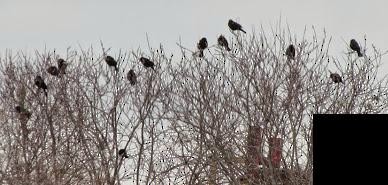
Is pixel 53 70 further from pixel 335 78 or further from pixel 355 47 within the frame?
pixel 355 47

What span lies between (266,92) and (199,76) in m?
2.51

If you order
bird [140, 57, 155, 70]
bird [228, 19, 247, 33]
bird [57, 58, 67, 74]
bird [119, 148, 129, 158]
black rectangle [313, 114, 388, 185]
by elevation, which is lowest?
black rectangle [313, 114, 388, 185]

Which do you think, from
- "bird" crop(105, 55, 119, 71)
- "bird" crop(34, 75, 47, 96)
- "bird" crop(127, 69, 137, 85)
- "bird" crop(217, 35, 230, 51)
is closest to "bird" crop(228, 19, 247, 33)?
"bird" crop(217, 35, 230, 51)

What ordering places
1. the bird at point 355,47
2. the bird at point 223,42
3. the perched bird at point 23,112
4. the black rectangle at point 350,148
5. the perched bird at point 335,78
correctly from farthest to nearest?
the perched bird at point 23,112, the bird at point 223,42, the bird at point 355,47, the perched bird at point 335,78, the black rectangle at point 350,148

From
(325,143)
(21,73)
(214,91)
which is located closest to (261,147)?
(214,91)

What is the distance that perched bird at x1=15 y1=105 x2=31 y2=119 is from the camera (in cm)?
1816

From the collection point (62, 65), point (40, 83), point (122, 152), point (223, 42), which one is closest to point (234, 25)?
point (223, 42)

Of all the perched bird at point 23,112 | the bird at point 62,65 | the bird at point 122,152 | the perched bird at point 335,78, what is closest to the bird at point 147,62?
the bird at point 62,65

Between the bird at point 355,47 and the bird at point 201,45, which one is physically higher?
the bird at point 201,45

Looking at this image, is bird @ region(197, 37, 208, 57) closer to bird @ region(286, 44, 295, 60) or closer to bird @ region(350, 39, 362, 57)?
bird @ region(286, 44, 295, 60)

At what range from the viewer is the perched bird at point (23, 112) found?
18156mm

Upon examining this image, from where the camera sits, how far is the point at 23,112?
18.4 metres

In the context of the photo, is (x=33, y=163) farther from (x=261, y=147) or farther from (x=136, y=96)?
(x=261, y=147)

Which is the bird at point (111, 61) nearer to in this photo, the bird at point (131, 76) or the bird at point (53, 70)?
the bird at point (131, 76)
